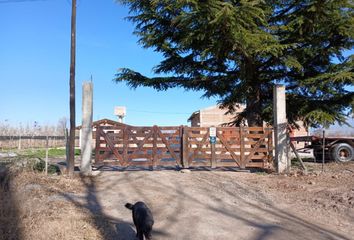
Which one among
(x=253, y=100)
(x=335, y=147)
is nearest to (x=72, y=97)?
(x=253, y=100)

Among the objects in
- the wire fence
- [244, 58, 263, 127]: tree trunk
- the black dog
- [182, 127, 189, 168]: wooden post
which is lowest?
the wire fence

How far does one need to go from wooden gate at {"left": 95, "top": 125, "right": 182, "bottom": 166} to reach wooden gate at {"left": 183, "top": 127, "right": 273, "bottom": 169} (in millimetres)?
496

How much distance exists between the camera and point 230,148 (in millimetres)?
15078

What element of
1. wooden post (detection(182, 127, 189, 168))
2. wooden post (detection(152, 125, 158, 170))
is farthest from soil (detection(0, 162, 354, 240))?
wooden post (detection(182, 127, 189, 168))

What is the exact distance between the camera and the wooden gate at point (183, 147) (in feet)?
48.7

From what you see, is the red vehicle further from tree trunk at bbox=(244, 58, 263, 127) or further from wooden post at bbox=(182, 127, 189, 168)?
wooden post at bbox=(182, 127, 189, 168)

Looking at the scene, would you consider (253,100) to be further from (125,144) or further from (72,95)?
(72,95)

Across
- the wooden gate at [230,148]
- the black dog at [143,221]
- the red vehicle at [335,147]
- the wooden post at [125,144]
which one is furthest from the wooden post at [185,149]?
the black dog at [143,221]

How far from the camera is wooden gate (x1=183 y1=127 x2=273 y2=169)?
49.5ft

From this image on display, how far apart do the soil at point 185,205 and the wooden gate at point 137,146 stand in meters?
1.12

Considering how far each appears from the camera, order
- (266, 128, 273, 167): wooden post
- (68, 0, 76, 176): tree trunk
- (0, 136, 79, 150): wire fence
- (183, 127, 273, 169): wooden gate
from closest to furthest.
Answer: (68, 0, 76, 176): tree trunk, (183, 127, 273, 169): wooden gate, (266, 128, 273, 167): wooden post, (0, 136, 79, 150): wire fence

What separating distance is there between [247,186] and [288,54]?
23.7ft

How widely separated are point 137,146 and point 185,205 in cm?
630

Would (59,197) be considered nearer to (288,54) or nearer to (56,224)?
(56,224)
